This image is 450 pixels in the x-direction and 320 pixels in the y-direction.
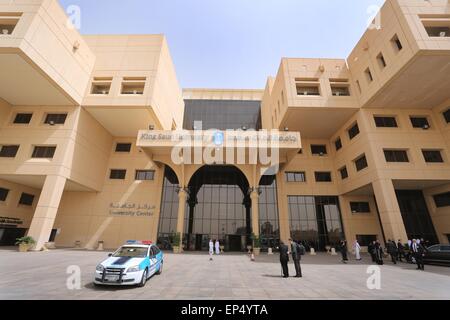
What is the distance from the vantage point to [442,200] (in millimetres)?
22156

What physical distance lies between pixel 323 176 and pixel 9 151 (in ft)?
119

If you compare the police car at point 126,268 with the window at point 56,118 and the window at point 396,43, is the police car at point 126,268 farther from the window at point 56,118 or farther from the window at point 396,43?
the window at point 396,43

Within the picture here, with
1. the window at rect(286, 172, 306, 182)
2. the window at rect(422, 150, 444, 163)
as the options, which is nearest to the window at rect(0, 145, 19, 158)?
the window at rect(286, 172, 306, 182)

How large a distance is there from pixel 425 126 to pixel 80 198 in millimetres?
39874

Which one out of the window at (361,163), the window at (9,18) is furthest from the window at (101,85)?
the window at (361,163)

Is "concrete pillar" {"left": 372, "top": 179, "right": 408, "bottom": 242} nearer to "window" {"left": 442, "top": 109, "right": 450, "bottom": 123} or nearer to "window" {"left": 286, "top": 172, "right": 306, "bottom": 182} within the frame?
"window" {"left": 286, "top": 172, "right": 306, "bottom": 182}

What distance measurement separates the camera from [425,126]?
22.0 m

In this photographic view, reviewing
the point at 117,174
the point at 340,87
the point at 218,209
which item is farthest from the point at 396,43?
the point at 117,174

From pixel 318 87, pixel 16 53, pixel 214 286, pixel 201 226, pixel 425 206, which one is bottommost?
pixel 214 286

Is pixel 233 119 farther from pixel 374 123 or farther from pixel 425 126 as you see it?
pixel 425 126

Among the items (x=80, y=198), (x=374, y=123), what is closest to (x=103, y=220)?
(x=80, y=198)

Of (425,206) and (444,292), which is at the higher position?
(425,206)

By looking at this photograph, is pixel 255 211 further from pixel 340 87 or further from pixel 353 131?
pixel 340 87

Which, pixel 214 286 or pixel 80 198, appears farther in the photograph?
pixel 80 198
